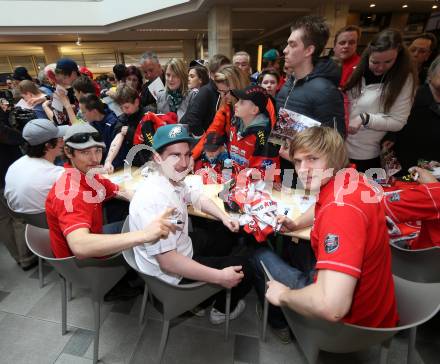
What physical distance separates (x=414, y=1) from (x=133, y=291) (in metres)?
9.74

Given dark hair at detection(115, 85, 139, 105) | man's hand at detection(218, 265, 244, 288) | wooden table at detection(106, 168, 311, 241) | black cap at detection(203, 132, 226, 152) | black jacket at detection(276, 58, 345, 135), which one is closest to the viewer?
man's hand at detection(218, 265, 244, 288)

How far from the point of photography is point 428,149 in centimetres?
207

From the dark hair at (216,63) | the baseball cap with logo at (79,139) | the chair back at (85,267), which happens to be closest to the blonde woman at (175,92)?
the dark hair at (216,63)

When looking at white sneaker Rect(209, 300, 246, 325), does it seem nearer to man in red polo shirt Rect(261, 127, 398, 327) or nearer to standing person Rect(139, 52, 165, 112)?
man in red polo shirt Rect(261, 127, 398, 327)

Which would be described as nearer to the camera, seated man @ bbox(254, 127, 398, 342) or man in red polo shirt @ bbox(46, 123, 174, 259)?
seated man @ bbox(254, 127, 398, 342)

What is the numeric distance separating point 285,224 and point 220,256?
2.32ft

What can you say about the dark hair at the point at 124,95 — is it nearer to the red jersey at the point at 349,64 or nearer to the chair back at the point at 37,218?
the chair back at the point at 37,218

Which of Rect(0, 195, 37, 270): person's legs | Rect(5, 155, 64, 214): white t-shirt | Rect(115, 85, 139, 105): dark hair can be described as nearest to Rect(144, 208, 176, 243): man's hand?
Rect(5, 155, 64, 214): white t-shirt

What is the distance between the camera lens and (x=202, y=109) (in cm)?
276

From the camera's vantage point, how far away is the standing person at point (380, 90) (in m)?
1.99

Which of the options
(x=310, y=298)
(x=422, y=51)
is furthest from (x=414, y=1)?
(x=310, y=298)

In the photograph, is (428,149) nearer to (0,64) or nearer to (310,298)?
(310,298)

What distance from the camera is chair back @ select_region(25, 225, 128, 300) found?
1.45 meters

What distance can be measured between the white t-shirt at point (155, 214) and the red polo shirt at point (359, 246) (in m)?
0.73
